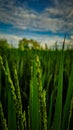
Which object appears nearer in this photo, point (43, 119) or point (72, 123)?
point (43, 119)

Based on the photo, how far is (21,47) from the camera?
3.57 m

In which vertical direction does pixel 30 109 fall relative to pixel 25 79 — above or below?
above

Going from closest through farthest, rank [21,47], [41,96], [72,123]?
[41,96]
[72,123]
[21,47]

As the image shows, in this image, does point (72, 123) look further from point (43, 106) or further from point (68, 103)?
point (43, 106)

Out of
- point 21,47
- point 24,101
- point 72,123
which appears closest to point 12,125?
point 72,123

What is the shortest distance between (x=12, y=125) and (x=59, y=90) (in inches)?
4.9

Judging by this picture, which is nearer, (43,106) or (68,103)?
(43,106)

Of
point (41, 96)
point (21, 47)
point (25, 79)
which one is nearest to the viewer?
point (41, 96)

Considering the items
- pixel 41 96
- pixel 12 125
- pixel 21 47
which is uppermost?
pixel 41 96

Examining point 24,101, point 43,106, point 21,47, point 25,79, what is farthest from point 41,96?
point 21,47

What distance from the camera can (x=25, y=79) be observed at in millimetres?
1281

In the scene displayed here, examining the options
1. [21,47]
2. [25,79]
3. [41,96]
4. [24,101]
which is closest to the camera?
[41,96]

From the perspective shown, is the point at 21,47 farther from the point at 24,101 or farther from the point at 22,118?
the point at 22,118

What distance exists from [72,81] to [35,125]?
0.14 meters
